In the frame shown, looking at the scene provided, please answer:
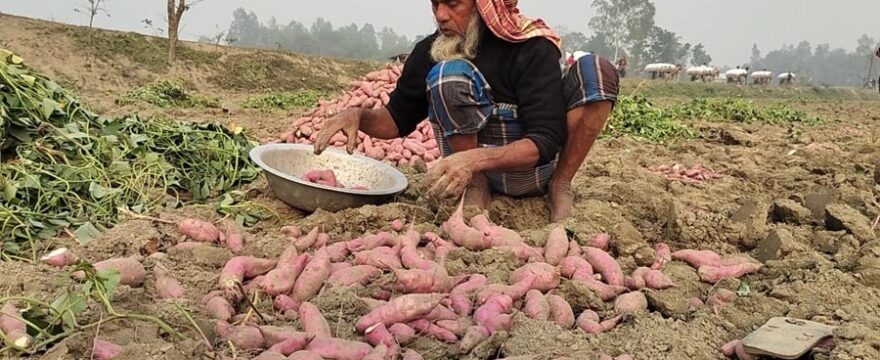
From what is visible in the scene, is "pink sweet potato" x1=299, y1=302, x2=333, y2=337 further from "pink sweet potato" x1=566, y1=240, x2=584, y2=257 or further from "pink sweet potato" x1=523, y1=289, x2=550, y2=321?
"pink sweet potato" x1=566, y1=240, x2=584, y2=257

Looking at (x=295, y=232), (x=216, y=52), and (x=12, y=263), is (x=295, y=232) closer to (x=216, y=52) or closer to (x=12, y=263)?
(x=12, y=263)

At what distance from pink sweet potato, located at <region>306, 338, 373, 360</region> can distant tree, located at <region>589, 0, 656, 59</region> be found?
66982mm

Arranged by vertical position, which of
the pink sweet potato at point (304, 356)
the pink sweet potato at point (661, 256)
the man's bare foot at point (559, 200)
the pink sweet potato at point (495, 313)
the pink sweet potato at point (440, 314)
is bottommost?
the pink sweet potato at point (304, 356)

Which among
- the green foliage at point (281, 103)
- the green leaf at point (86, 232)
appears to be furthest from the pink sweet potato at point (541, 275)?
the green foliage at point (281, 103)

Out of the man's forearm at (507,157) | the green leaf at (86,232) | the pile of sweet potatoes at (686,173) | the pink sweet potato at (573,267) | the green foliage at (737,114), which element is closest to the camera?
the pink sweet potato at (573,267)

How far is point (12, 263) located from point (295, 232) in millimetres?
859

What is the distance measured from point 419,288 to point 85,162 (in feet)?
6.21

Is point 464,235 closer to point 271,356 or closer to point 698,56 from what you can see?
point 271,356

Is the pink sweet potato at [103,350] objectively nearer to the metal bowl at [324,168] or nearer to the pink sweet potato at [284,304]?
the pink sweet potato at [284,304]

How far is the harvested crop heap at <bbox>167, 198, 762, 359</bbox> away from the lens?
1.59 metres

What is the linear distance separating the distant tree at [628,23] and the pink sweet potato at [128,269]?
66741 millimetres

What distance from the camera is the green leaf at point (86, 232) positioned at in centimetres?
243

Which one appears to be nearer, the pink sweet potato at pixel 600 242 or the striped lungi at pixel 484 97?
the pink sweet potato at pixel 600 242

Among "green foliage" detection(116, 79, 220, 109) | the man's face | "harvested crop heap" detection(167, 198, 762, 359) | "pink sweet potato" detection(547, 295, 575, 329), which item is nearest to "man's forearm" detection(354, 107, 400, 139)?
the man's face
